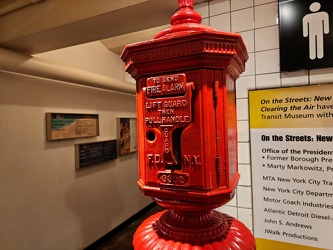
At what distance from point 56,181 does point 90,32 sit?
1.65 metres

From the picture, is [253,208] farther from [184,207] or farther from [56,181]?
[56,181]

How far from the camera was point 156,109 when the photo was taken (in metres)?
0.63

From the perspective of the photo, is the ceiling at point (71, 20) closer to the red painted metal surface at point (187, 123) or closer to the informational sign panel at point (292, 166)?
the red painted metal surface at point (187, 123)

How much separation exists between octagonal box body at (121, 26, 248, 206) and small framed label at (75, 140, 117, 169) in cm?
217

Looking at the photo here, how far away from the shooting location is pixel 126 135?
3447 millimetres

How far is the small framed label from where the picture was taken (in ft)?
8.45

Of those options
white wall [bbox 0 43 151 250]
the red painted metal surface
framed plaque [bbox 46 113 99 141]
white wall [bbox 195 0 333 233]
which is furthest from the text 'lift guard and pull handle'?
framed plaque [bbox 46 113 99 141]

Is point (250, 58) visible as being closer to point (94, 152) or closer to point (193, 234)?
point (193, 234)

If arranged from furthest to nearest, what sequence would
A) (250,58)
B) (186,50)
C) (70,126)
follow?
(70,126) → (250,58) → (186,50)

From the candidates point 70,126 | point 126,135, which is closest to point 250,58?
point 70,126

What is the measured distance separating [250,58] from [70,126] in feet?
6.74

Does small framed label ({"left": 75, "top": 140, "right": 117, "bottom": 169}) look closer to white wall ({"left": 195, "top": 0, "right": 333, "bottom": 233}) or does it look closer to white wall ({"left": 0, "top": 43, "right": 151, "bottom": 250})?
white wall ({"left": 0, "top": 43, "right": 151, "bottom": 250})

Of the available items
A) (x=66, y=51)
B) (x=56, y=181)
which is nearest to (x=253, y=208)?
(x=56, y=181)

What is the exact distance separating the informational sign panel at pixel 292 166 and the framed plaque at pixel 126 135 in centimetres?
243
